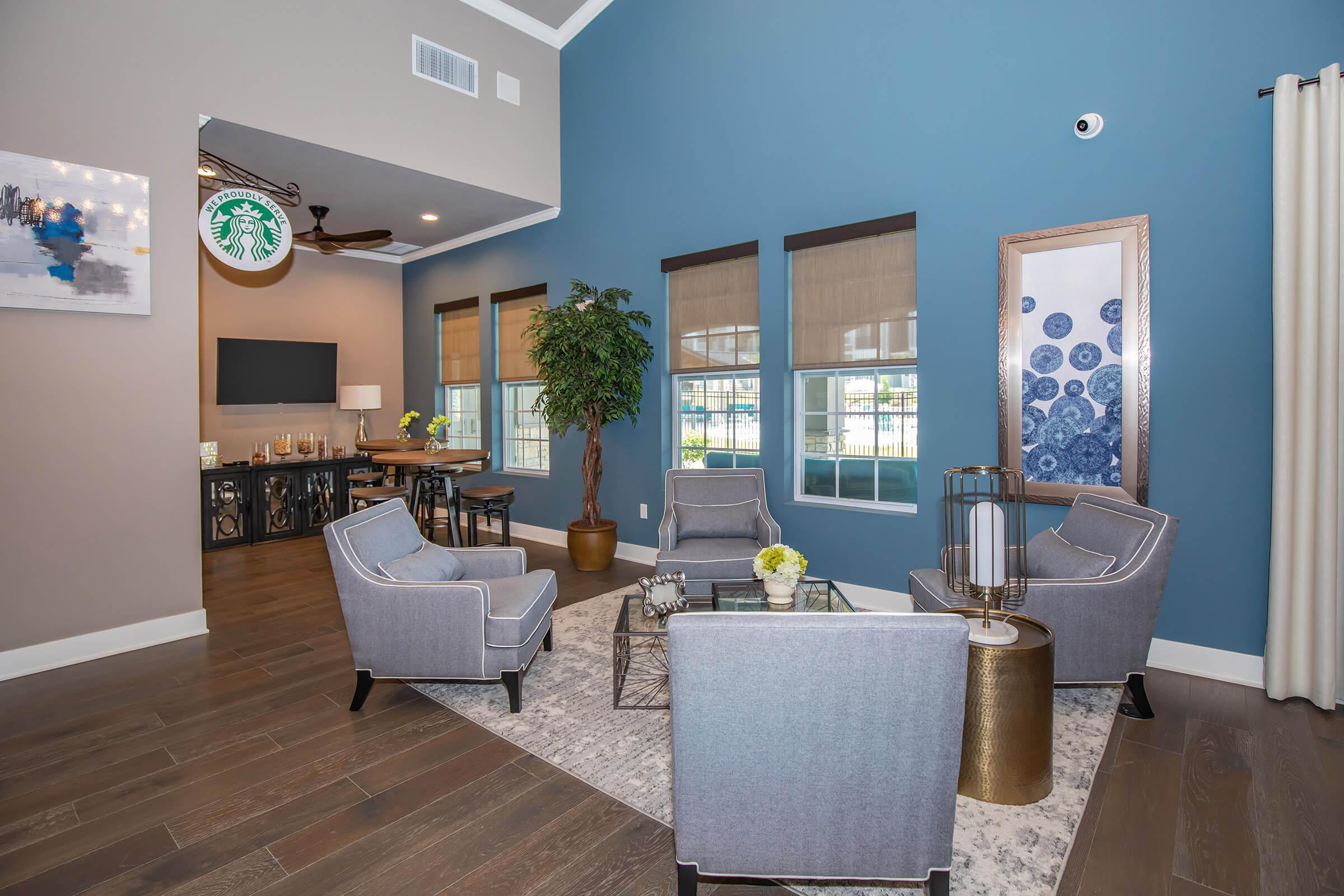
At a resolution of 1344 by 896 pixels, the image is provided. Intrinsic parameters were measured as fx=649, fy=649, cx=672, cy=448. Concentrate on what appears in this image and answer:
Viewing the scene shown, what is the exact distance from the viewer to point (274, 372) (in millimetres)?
6676

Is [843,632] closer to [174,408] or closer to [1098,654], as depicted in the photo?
[1098,654]

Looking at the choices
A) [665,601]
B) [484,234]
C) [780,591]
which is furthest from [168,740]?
[484,234]

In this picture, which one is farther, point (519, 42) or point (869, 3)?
point (519, 42)

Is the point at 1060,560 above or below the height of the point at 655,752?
above

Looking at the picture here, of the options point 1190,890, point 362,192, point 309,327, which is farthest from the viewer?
point 309,327

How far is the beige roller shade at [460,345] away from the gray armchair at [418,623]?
4.25m

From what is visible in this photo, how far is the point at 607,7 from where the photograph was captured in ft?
17.8

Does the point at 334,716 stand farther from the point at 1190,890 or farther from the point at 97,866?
the point at 1190,890

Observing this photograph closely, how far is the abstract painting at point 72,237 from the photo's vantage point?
319cm

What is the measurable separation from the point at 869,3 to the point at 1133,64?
→ 1.59 m

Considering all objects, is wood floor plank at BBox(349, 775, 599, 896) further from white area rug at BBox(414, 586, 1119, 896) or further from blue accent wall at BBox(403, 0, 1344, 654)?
blue accent wall at BBox(403, 0, 1344, 654)

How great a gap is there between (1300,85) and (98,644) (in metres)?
6.37

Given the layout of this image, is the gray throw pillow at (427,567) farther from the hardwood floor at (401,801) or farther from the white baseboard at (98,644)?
the white baseboard at (98,644)

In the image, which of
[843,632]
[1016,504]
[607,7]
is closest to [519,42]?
[607,7]
